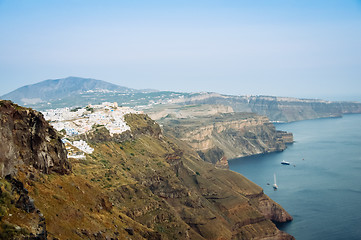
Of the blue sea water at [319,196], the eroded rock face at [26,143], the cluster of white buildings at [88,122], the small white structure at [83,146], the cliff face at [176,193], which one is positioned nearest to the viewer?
the eroded rock face at [26,143]

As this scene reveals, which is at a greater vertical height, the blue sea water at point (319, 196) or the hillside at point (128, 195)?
the hillside at point (128, 195)

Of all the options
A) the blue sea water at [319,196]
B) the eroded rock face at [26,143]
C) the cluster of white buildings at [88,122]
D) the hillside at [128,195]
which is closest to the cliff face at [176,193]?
the hillside at [128,195]

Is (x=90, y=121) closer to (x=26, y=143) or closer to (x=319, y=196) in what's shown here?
(x=26, y=143)

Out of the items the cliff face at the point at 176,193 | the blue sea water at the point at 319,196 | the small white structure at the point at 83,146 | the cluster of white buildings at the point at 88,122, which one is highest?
the cluster of white buildings at the point at 88,122

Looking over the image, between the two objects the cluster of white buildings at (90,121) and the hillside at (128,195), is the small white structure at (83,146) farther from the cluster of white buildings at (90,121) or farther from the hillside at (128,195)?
the cluster of white buildings at (90,121)

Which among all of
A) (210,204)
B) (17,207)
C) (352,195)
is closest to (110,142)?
(210,204)

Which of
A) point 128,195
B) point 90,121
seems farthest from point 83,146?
point 90,121

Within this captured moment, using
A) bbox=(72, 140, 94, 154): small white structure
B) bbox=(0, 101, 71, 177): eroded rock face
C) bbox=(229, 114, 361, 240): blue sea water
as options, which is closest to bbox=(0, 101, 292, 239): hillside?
bbox=(0, 101, 71, 177): eroded rock face
